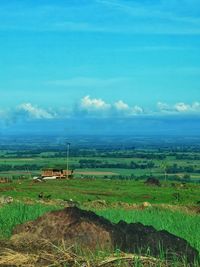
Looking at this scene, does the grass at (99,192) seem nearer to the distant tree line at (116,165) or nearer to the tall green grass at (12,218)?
the tall green grass at (12,218)

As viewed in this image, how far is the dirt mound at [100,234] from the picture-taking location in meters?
9.17

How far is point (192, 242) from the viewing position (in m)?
10.5

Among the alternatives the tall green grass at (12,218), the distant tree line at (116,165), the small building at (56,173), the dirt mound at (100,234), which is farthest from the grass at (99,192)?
the distant tree line at (116,165)

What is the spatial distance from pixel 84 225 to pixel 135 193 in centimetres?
2691

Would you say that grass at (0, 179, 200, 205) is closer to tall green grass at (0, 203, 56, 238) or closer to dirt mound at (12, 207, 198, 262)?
tall green grass at (0, 203, 56, 238)

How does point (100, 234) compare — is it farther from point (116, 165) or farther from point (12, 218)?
point (116, 165)

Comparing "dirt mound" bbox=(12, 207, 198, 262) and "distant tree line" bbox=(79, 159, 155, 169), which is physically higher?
"dirt mound" bbox=(12, 207, 198, 262)

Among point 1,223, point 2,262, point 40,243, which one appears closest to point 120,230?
point 40,243

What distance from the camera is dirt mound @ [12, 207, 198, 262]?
9.17m

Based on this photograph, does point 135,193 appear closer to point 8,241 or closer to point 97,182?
point 97,182

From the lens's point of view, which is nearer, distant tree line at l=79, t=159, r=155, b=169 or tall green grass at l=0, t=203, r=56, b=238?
tall green grass at l=0, t=203, r=56, b=238

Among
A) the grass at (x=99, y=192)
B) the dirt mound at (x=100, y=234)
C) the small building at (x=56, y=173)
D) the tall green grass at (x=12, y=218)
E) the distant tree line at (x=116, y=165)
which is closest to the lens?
the dirt mound at (x=100, y=234)

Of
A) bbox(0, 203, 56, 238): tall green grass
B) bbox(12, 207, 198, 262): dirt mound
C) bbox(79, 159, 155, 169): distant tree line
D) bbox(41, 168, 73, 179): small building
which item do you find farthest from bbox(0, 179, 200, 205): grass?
bbox(79, 159, 155, 169): distant tree line

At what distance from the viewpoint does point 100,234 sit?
9688 mm
